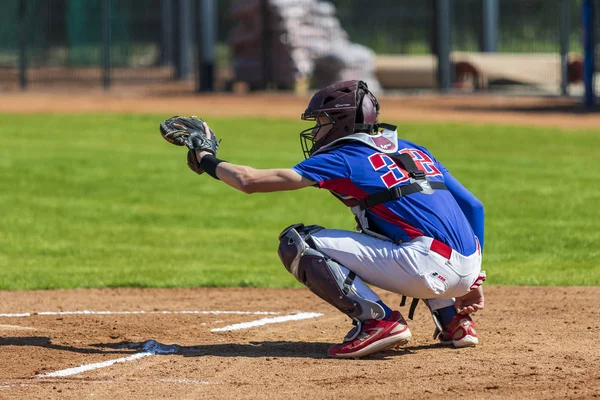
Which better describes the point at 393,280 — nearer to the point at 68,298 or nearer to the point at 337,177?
the point at 337,177

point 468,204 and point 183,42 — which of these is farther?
point 183,42

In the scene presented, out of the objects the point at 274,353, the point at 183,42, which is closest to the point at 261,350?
the point at 274,353

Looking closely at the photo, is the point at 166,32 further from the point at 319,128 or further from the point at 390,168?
the point at 390,168

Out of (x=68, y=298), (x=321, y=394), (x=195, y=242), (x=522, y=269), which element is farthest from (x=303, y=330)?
(x=195, y=242)

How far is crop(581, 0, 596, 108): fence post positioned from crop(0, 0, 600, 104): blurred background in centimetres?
3

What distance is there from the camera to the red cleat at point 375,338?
18.4 feet

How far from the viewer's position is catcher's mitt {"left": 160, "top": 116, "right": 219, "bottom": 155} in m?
5.67

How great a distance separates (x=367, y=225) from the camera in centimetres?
576

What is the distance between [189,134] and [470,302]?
1887 mm

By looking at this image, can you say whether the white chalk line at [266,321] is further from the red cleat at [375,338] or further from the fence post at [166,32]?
the fence post at [166,32]

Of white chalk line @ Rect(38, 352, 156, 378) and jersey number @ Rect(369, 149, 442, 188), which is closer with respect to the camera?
white chalk line @ Rect(38, 352, 156, 378)

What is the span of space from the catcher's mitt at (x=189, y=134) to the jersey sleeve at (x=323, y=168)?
22.6 inches

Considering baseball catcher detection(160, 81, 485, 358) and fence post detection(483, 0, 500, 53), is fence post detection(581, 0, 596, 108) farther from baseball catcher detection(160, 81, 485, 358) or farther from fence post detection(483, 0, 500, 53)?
baseball catcher detection(160, 81, 485, 358)

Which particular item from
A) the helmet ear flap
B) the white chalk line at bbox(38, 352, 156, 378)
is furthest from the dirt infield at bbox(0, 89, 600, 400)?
the helmet ear flap
